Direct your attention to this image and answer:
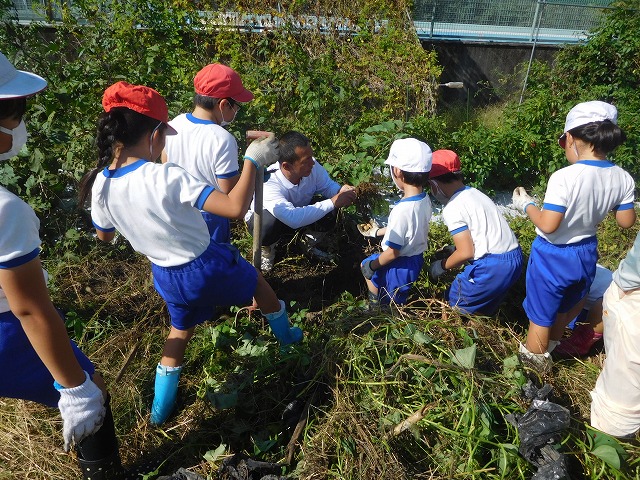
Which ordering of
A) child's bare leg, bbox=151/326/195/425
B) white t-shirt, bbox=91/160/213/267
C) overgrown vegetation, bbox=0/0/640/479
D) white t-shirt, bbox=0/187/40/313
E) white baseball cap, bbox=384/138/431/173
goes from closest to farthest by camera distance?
white t-shirt, bbox=0/187/40/313 → white t-shirt, bbox=91/160/213/267 → overgrown vegetation, bbox=0/0/640/479 → child's bare leg, bbox=151/326/195/425 → white baseball cap, bbox=384/138/431/173

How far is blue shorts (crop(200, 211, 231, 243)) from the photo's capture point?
9.05ft

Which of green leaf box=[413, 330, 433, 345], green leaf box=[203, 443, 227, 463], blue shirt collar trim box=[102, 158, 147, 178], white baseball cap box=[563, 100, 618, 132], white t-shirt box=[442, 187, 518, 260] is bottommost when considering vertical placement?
green leaf box=[203, 443, 227, 463]

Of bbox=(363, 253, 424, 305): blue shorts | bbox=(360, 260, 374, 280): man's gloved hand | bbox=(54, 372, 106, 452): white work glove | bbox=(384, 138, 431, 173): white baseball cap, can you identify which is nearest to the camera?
bbox=(54, 372, 106, 452): white work glove

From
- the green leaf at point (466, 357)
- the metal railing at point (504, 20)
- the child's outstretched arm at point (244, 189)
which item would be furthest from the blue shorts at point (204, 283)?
the metal railing at point (504, 20)

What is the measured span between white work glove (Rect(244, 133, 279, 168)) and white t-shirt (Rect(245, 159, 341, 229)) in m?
0.77

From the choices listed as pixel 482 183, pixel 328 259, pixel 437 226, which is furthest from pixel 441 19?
pixel 328 259

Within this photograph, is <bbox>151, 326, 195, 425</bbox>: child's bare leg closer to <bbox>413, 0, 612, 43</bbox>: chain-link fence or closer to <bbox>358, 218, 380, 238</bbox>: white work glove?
<bbox>358, 218, 380, 238</bbox>: white work glove

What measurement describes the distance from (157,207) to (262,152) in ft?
2.40

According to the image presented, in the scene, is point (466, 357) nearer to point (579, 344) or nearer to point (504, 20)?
point (579, 344)

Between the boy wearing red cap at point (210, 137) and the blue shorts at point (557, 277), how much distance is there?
1.72 metres

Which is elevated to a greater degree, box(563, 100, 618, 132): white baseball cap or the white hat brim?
the white hat brim

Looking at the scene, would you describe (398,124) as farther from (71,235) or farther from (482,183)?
(71,235)

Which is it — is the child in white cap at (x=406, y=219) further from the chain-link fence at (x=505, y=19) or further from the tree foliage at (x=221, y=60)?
the chain-link fence at (x=505, y=19)

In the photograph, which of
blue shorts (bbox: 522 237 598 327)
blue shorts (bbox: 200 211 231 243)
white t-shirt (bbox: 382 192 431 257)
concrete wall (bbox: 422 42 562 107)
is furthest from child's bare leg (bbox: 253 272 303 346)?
concrete wall (bbox: 422 42 562 107)
